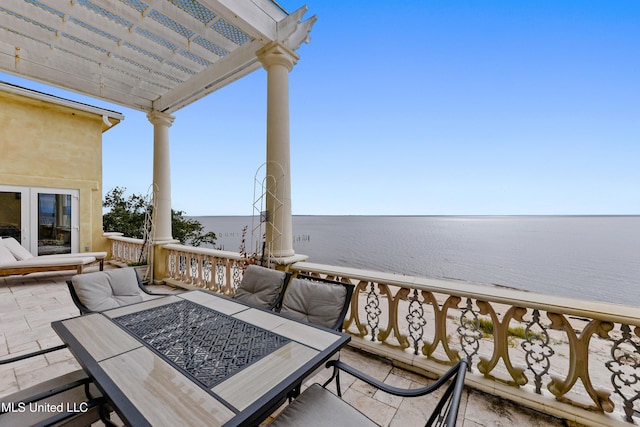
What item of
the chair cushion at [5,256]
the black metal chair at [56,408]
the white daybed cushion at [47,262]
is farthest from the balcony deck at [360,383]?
the chair cushion at [5,256]

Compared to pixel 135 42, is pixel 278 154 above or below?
below

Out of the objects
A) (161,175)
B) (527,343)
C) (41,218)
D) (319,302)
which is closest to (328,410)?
(319,302)

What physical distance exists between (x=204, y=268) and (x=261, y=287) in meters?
2.27

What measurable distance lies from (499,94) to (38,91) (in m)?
16.0

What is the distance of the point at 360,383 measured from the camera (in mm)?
1989

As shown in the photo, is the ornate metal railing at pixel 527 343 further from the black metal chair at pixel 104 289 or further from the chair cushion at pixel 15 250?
the chair cushion at pixel 15 250

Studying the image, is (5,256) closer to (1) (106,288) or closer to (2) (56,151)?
(2) (56,151)

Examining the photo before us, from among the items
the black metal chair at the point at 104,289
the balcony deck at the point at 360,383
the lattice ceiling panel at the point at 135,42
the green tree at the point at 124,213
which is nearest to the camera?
the balcony deck at the point at 360,383

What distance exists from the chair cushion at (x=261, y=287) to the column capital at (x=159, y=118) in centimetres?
A: 403

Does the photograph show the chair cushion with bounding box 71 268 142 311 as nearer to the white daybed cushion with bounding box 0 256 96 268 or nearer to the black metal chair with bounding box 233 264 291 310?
the black metal chair with bounding box 233 264 291 310

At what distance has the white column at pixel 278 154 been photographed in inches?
118

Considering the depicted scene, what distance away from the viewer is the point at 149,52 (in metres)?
3.45

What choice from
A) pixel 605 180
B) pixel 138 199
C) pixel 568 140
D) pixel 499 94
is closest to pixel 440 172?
pixel 568 140

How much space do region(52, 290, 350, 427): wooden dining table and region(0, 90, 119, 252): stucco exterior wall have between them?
22.7ft
